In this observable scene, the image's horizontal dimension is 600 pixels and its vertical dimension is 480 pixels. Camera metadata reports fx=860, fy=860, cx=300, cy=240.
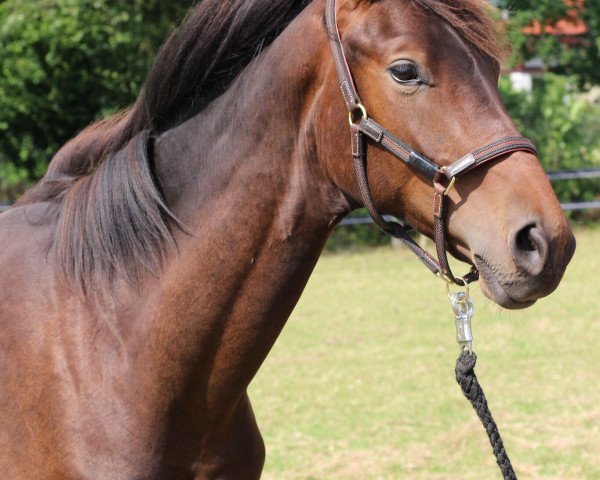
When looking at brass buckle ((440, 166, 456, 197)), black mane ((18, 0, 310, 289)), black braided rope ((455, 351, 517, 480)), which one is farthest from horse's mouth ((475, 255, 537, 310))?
black mane ((18, 0, 310, 289))

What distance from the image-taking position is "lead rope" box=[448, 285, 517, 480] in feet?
7.63

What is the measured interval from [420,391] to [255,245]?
180 inches

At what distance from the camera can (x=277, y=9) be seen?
2414mm

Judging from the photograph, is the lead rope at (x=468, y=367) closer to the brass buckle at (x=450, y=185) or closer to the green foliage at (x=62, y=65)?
the brass buckle at (x=450, y=185)

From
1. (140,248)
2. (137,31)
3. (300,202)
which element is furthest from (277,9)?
(137,31)

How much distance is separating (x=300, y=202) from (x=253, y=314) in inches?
12.8

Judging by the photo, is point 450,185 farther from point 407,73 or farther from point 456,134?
point 407,73

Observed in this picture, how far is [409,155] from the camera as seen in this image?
2082mm

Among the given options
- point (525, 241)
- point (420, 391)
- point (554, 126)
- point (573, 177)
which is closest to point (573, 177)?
point (573, 177)

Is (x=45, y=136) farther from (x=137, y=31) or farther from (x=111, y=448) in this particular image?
(x=111, y=448)

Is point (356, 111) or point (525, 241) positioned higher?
point (356, 111)

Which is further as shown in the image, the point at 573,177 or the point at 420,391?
the point at 573,177

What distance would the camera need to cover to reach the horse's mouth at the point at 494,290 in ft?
6.55

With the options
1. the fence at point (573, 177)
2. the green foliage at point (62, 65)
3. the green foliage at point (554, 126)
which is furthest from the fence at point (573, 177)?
the green foliage at point (62, 65)
